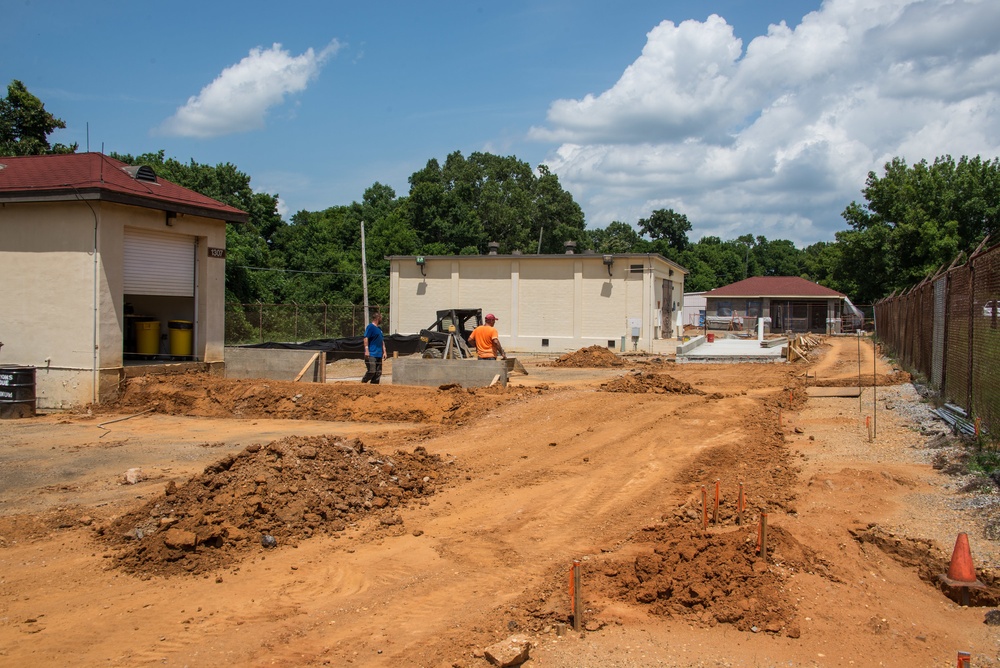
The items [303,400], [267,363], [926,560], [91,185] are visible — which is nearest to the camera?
[926,560]

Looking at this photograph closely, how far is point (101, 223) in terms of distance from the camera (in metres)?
15.6

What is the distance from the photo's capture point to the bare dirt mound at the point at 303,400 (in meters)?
14.9

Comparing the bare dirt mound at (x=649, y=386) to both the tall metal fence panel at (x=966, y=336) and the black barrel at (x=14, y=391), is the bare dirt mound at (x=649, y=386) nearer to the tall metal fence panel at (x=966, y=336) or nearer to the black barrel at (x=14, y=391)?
the tall metal fence panel at (x=966, y=336)

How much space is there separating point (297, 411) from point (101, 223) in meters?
5.51

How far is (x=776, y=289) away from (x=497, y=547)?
194ft

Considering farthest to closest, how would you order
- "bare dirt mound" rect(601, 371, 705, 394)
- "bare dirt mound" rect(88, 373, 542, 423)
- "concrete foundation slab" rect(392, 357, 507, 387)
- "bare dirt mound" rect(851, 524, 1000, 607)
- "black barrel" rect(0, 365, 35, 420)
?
"bare dirt mound" rect(601, 371, 705, 394), "concrete foundation slab" rect(392, 357, 507, 387), "bare dirt mound" rect(88, 373, 542, 423), "black barrel" rect(0, 365, 35, 420), "bare dirt mound" rect(851, 524, 1000, 607)

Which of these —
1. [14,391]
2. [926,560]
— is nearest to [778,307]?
[14,391]

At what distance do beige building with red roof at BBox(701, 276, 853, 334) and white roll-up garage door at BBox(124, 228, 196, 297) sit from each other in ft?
160

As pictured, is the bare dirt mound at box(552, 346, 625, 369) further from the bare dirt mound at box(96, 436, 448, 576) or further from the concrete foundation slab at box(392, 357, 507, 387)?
the bare dirt mound at box(96, 436, 448, 576)

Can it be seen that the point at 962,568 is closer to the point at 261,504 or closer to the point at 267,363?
the point at 261,504

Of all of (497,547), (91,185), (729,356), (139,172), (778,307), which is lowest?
(497,547)

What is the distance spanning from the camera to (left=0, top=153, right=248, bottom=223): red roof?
1541cm

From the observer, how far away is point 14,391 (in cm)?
1454

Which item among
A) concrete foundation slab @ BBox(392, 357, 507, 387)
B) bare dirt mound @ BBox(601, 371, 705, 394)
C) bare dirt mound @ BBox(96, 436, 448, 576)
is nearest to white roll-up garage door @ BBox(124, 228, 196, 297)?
concrete foundation slab @ BBox(392, 357, 507, 387)
